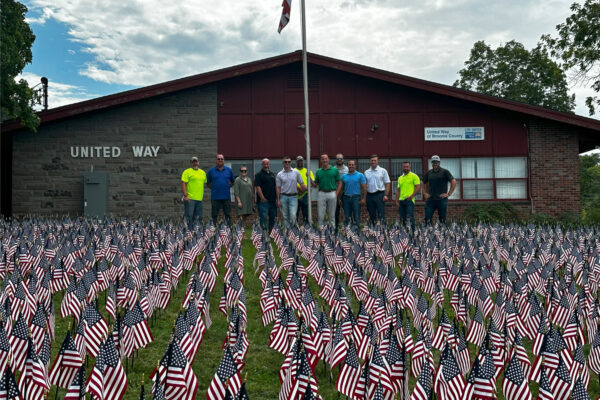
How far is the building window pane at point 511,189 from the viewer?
20.5 meters

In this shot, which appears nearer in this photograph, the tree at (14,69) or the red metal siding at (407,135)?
the tree at (14,69)

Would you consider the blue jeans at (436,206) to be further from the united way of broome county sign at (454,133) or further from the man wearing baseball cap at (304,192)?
the united way of broome county sign at (454,133)

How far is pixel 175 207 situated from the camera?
1967 centimetres

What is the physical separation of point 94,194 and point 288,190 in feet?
30.8

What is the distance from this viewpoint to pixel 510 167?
67.4 ft

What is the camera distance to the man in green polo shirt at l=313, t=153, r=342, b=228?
502 inches

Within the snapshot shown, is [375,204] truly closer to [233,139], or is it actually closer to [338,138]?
[338,138]

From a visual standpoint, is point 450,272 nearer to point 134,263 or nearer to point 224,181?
point 134,263

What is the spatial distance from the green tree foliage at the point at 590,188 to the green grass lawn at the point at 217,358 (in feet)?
51.7

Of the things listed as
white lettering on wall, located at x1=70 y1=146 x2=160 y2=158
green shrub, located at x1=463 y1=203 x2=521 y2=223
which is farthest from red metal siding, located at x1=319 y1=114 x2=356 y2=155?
white lettering on wall, located at x1=70 y1=146 x2=160 y2=158

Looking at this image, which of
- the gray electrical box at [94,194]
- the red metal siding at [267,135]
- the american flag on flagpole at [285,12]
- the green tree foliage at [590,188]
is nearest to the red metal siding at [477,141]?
the green tree foliage at [590,188]

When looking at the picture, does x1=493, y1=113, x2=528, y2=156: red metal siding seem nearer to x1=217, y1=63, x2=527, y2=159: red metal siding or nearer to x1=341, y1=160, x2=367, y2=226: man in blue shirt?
x1=217, y1=63, x2=527, y2=159: red metal siding

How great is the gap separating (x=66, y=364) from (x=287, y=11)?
42.0ft

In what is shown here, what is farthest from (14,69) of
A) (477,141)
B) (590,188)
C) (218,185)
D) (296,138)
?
(590,188)
